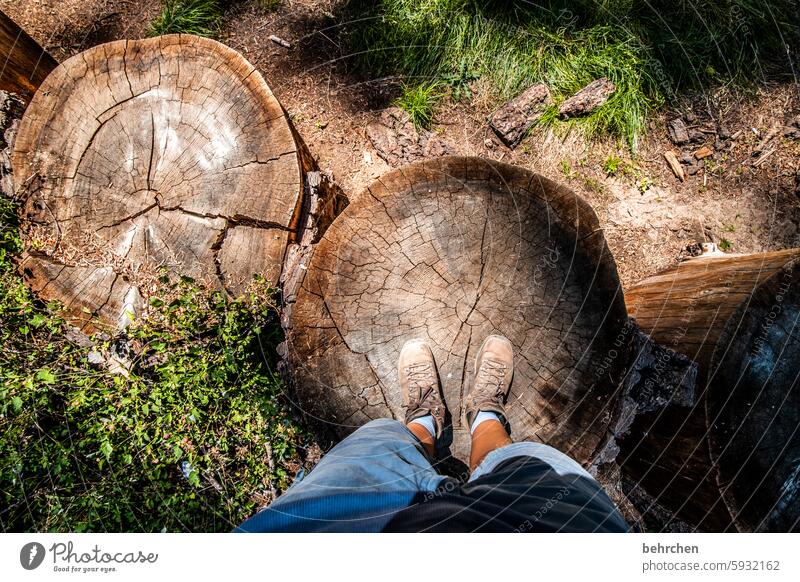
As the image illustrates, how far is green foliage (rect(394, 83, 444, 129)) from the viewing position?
3436 millimetres

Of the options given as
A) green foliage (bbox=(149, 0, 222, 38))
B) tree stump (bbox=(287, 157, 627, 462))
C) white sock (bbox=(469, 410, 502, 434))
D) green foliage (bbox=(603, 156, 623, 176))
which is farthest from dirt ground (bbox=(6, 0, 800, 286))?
white sock (bbox=(469, 410, 502, 434))

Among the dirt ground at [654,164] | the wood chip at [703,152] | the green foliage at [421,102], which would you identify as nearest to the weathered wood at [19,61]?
the dirt ground at [654,164]

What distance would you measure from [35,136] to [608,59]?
4028 mm

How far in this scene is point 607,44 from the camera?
3.35m

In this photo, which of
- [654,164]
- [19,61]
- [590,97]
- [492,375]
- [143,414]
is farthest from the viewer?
[654,164]

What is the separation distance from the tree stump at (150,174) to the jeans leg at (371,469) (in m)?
1.09

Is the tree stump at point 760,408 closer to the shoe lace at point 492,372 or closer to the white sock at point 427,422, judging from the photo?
the shoe lace at point 492,372

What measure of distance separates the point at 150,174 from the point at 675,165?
3.84m

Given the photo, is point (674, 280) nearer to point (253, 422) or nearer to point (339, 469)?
point (339, 469)

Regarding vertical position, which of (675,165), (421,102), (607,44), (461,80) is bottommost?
(675,165)

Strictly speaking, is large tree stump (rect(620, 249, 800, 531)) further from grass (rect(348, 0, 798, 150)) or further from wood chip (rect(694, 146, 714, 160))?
grass (rect(348, 0, 798, 150))

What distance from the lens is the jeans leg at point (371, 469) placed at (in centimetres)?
191

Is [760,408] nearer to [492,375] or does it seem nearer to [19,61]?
[492,375]

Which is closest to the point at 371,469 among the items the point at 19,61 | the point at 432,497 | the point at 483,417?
the point at 432,497
